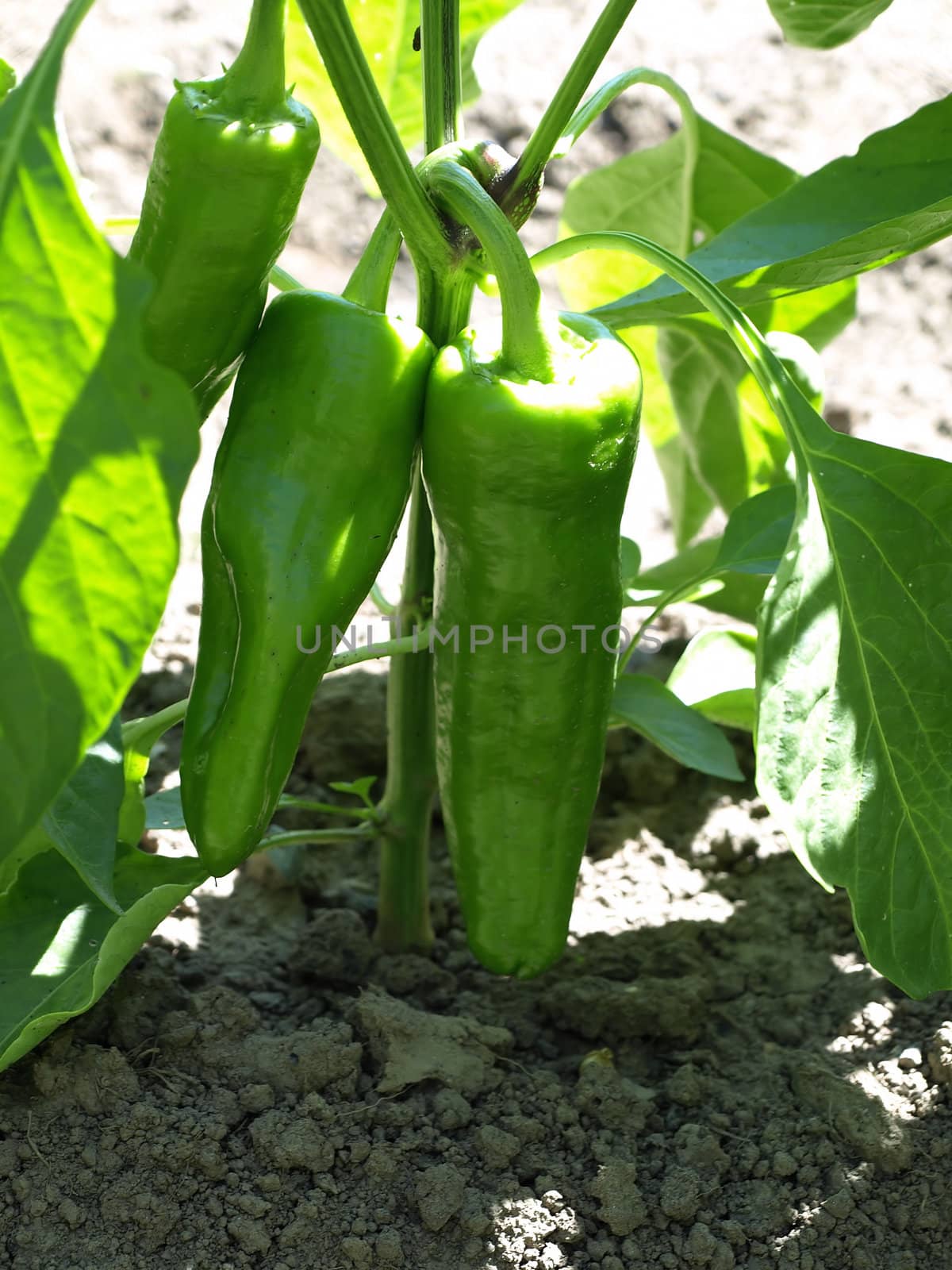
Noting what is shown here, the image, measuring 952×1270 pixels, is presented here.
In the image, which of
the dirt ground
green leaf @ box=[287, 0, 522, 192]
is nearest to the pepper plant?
the dirt ground

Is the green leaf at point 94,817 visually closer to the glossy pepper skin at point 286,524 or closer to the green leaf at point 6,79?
the glossy pepper skin at point 286,524

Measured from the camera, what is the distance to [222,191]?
0.93 m

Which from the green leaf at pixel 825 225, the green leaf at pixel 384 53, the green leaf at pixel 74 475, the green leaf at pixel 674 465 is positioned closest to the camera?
the green leaf at pixel 74 475

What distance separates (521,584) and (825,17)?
65cm

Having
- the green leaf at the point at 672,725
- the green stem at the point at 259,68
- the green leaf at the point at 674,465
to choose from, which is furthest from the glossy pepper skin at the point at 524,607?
the green leaf at the point at 674,465

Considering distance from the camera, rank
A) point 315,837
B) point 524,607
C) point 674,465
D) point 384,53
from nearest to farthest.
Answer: point 524,607 < point 315,837 < point 384,53 < point 674,465

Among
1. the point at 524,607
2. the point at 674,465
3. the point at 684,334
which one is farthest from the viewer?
the point at 674,465

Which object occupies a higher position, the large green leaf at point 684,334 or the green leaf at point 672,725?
the large green leaf at point 684,334

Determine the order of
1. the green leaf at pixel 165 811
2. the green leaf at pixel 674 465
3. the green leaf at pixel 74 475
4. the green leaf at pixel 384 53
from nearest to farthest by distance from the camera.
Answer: the green leaf at pixel 74 475, the green leaf at pixel 165 811, the green leaf at pixel 384 53, the green leaf at pixel 674 465

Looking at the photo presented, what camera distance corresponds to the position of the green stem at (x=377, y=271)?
1.04m

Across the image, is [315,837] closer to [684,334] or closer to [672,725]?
[672,725]

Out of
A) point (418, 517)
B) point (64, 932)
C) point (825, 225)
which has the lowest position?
point (64, 932)

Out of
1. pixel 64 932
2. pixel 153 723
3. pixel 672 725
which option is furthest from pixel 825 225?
pixel 64 932

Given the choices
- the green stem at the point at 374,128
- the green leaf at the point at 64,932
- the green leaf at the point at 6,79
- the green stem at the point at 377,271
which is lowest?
the green leaf at the point at 64,932
